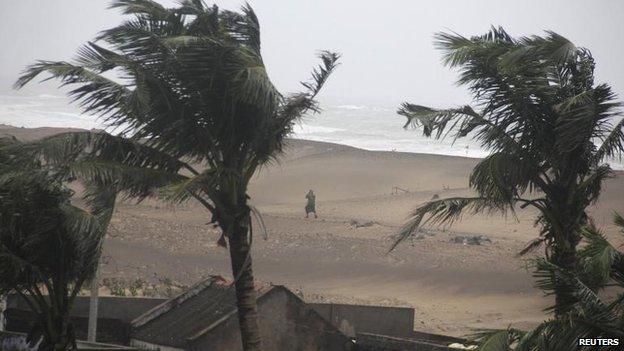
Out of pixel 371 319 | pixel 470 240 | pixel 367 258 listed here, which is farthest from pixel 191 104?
pixel 470 240

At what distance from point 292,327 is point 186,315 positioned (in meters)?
1.74

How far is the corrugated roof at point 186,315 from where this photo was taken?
1594 centimetres

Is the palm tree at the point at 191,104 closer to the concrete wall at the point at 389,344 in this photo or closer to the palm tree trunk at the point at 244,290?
the palm tree trunk at the point at 244,290

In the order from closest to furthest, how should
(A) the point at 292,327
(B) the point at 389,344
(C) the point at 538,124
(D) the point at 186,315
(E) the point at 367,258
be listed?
(C) the point at 538,124 → (B) the point at 389,344 → (A) the point at 292,327 → (D) the point at 186,315 → (E) the point at 367,258

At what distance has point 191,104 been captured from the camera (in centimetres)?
1316

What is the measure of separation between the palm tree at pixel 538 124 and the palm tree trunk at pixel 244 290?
2.25m

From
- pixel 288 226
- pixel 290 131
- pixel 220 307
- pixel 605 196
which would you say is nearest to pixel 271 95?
pixel 290 131

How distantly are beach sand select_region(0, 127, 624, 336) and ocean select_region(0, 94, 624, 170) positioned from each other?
128 feet

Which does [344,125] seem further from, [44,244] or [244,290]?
[244,290]

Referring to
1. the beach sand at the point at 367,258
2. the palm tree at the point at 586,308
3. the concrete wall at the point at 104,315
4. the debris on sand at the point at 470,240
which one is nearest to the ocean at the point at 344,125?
the beach sand at the point at 367,258

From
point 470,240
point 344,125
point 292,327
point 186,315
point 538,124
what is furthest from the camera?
point 344,125

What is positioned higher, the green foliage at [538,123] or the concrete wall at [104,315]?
the green foliage at [538,123]

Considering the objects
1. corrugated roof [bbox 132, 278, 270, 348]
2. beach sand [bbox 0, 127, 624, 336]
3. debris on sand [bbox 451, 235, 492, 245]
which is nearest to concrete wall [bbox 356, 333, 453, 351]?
corrugated roof [bbox 132, 278, 270, 348]

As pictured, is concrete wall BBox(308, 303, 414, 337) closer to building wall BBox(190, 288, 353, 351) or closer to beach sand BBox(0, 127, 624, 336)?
building wall BBox(190, 288, 353, 351)
